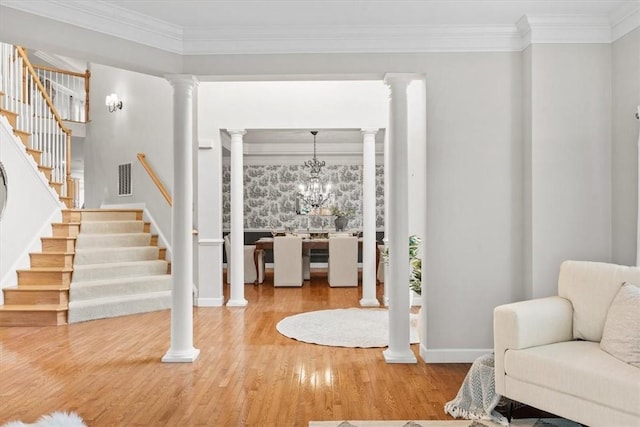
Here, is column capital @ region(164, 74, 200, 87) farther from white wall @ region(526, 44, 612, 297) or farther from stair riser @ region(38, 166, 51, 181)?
stair riser @ region(38, 166, 51, 181)

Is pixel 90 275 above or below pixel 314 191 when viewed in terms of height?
below

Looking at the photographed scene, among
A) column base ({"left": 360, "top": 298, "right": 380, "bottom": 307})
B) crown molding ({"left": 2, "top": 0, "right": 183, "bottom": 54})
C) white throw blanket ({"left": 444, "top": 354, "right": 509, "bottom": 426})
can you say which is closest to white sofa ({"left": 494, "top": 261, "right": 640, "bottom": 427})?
white throw blanket ({"left": 444, "top": 354, "right": 509, "bottom": 426})

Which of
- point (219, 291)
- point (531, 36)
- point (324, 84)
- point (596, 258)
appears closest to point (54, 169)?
point (219, 291)

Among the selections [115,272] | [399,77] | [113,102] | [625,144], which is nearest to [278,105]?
[399,77]

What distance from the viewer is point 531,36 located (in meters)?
3.71

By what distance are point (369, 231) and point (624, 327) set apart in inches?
174

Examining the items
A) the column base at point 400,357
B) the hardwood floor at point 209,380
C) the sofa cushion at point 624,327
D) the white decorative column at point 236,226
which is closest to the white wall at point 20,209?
the hardwood floor at point 209,380

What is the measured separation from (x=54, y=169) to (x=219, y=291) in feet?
11.0

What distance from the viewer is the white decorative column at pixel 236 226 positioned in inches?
259

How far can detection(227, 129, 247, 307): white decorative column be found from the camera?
6566 mm

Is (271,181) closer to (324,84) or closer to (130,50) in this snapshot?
(324,84)

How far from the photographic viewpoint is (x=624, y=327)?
8.46 ft

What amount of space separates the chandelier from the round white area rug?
4.24 m

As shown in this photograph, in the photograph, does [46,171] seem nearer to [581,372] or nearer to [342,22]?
[342,22]
